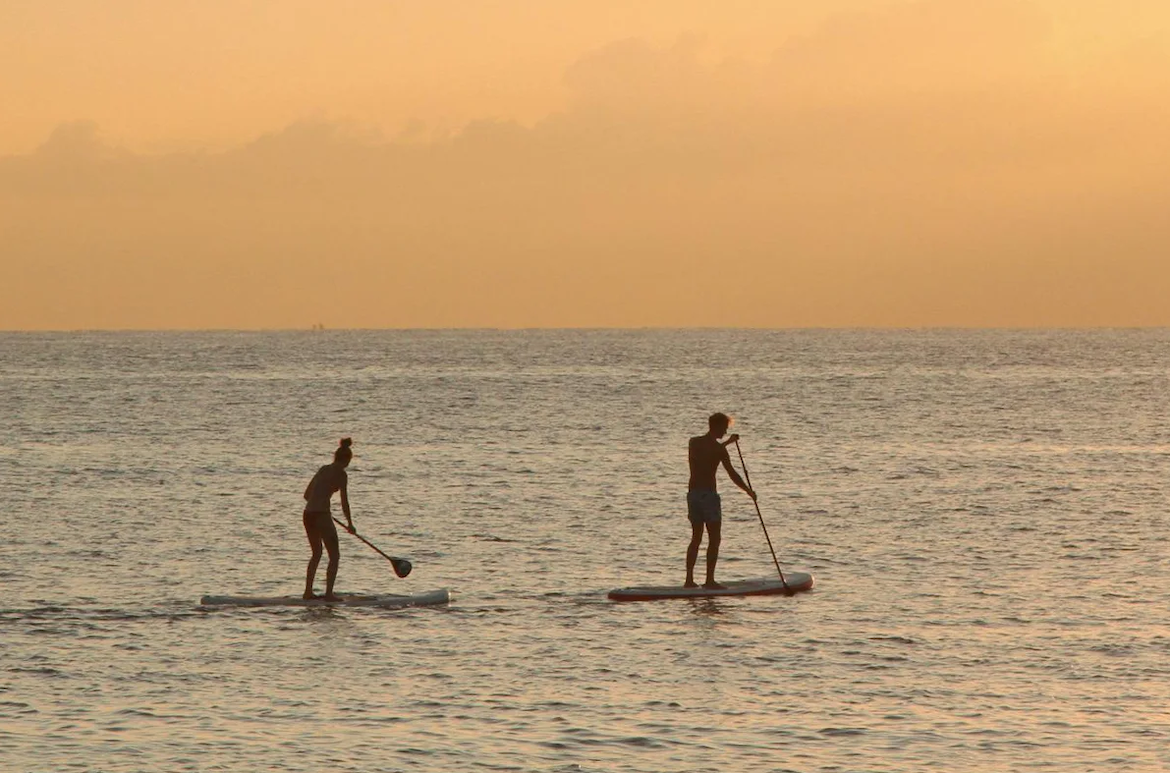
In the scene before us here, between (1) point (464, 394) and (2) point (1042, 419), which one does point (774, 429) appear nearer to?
(2) point (1042, 419)

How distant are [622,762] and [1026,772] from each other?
3.06 meters

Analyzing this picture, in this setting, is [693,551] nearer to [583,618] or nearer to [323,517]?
[583,618]

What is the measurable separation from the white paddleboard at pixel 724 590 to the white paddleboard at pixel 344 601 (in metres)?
2.20

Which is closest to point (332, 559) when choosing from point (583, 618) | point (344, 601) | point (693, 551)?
point (344, 601)

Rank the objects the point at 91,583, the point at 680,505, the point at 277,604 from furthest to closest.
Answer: the point at 680,505
the point at 91,583
the point at 277,604

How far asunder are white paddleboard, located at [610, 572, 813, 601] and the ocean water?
26 cm

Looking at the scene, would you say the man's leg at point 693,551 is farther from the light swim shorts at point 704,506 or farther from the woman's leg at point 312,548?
the woman's leg at point 312,548

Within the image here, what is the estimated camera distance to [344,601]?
831 inches

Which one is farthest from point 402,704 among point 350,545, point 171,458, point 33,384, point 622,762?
point 33,384

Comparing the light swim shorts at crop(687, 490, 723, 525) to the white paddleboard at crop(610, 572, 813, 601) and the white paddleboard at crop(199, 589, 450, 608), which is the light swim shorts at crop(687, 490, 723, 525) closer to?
Answer: the white paddleboard at crop(610, 572, 813, 601)

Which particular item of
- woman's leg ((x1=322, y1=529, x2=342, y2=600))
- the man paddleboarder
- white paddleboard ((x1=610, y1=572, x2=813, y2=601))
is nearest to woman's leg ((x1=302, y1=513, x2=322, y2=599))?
woman's leg ((x1=322, y1=529, x2=342, y2=600))

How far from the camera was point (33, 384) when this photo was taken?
11438cm

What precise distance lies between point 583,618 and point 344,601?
296cm

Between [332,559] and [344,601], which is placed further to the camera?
[332,559]
